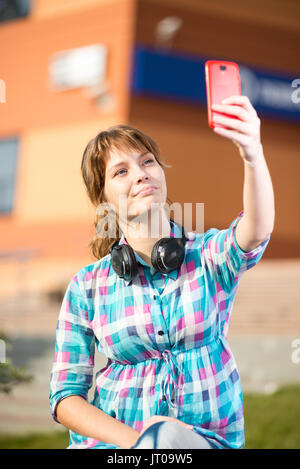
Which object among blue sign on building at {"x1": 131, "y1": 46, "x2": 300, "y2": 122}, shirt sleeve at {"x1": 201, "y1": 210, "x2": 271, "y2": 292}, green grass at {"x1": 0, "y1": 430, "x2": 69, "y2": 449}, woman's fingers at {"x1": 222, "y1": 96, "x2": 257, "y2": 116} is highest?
blue sign on building at {"x1": 131, "y1": 46, "x2": 300, "y2": 122}

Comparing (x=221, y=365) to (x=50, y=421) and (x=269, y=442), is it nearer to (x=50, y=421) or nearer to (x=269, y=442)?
(x=269, y=442)

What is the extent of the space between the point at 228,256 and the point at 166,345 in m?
0.31

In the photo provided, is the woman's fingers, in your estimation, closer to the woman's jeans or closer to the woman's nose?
the woman's nose

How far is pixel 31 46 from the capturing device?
1234 centimetres

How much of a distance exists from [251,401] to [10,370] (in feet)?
7.31

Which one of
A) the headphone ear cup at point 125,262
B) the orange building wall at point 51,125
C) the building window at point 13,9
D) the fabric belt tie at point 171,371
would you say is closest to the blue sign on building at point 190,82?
the orange building wall at point 51,125

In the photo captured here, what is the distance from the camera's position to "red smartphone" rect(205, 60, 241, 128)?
1.27 m

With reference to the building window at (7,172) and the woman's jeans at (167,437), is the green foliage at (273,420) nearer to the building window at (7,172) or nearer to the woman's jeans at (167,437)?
the woman's jeans at (167,437)

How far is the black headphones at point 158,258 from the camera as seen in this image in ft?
4.90

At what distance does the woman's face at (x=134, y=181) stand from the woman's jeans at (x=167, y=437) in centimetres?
63

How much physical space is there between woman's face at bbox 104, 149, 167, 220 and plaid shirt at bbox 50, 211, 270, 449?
0.20 m

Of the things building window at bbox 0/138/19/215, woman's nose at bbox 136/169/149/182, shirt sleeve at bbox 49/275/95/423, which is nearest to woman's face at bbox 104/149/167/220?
woman's nose at bbox 136/169/149/182

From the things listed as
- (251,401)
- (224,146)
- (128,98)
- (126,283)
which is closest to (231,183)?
(224,146)

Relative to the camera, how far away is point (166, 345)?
1.45m
